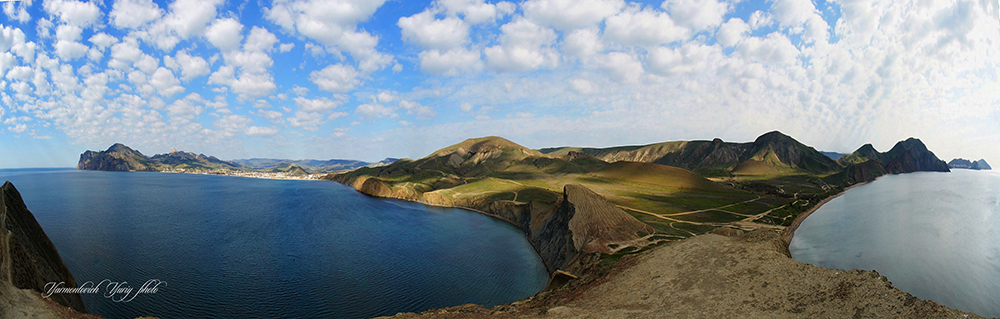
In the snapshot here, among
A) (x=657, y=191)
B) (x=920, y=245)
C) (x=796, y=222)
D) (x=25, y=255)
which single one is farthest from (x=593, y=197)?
(x=657, y=191)

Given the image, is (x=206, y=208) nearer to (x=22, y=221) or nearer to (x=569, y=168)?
(x=22, y=221)

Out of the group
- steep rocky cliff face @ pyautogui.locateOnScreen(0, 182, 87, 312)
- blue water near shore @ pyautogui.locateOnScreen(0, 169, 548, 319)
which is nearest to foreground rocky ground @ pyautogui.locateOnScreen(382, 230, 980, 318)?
blue water near shore @ pyautogui.locateOnScreen(0, 169, 548, 319)

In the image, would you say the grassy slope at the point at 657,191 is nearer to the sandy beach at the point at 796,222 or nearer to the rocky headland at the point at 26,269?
the sandy beach at the point at 796,222

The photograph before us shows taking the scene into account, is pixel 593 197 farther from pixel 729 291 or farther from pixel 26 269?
pixel 26 269

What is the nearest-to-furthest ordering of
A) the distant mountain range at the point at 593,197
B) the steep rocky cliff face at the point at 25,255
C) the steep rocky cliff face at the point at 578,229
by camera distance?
the steep rocky cliff face at the point at 25,255
the steep rocky cliff face at the point at 578,229
the distant mountain range at the point at 593,197

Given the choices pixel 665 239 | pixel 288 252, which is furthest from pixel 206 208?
pixel 665 239

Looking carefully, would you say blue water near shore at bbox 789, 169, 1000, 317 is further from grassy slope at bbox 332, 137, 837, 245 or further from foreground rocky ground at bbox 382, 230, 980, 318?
foreground rocky ground at bbox 382, 230, 980, 318

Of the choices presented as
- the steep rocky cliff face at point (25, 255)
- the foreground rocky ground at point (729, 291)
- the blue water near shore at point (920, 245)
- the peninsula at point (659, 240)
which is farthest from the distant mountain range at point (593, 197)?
the steep rocky cliff face at point (25, 255)
